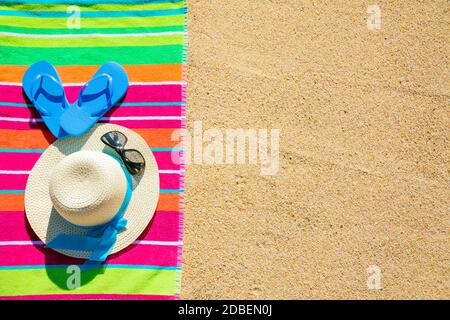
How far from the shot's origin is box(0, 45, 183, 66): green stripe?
319 centimetres

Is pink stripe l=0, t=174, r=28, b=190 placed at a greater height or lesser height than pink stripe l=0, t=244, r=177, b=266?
greater

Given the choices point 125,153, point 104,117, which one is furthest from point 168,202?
point 104,117

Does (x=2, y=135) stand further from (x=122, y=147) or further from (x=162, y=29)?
(x=162, y=29)

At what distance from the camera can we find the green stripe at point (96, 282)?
9.52 ft

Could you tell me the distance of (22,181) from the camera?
3039mm

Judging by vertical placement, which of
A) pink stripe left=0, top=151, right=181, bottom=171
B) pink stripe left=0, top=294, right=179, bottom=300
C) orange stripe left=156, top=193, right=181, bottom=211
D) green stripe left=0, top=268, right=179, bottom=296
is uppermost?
pink stripe left=0, top=151, right=181, bottom=171

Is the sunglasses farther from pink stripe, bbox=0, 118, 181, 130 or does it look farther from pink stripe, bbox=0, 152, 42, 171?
pink stripe, bbox=0, 152, 42, 171

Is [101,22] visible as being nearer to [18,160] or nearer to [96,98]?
[96,98]

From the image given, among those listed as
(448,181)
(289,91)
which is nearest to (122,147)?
(289,91)

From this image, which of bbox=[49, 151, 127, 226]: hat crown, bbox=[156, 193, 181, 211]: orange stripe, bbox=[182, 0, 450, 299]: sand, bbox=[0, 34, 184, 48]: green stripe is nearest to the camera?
bbox=[49, 151, 127, 226]: hat crown

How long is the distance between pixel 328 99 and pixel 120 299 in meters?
1.55

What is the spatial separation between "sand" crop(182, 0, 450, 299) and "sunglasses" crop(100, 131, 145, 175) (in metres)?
0.28

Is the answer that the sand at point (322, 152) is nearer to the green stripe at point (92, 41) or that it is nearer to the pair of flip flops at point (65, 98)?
the green stripe at point (92, 41)

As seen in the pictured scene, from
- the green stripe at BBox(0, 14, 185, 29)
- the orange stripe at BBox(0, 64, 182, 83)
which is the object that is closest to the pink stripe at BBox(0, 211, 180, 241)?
the orange stripe at BBox(0, 64, 182, 83)
